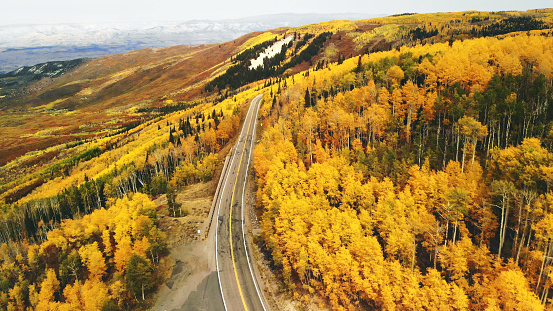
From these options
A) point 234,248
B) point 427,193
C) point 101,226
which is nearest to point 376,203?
point 427,193

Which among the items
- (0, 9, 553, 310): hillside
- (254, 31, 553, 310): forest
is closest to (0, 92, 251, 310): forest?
(0, 9, 553, 310): hillside

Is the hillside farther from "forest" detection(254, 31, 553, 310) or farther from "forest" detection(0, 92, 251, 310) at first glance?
Answer: "forest" detection(0, 92, 251, 310)

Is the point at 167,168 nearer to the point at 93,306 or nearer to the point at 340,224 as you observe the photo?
the point at 93,306

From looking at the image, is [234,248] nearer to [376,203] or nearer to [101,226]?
[376,203]

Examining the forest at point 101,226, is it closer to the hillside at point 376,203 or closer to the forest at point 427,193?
the hillside at point 376,203

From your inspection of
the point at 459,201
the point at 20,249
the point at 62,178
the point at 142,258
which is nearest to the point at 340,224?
the point at 459,201
